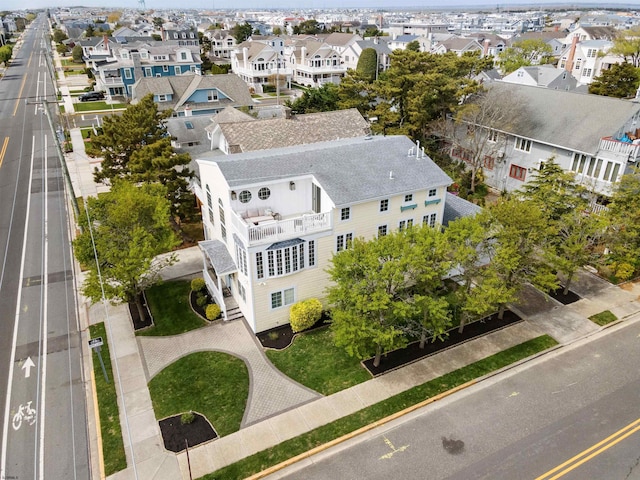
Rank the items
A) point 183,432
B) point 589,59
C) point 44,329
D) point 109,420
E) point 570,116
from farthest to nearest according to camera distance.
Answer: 1. point 589,59
2. point 570,116
3. point 44,329
4. point 109,420
5. point 183,432

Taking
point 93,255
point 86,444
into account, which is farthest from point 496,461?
point 93,255

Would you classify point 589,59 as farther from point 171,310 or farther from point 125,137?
point 171,310

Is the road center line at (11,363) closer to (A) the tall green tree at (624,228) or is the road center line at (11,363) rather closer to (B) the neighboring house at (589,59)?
(A) the tall green tree at (624,228)

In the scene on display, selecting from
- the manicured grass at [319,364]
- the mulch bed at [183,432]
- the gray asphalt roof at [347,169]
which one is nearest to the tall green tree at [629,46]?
the gray asphalt roof at [347,169]

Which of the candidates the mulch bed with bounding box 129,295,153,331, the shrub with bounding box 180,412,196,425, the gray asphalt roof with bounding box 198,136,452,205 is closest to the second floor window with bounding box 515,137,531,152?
the gray asphalt roof with bounding box 198,136,452,205

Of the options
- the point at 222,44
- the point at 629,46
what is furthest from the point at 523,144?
the point at 222,44
